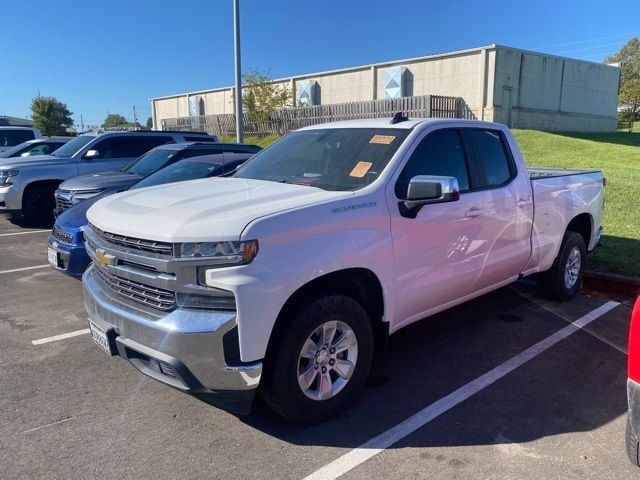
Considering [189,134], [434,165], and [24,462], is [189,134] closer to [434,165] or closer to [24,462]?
[434,165]

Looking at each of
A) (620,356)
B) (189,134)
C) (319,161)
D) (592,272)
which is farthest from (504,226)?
(189,134)

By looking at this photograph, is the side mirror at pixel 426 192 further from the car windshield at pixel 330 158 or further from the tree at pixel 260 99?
the tree at pixel 260 99

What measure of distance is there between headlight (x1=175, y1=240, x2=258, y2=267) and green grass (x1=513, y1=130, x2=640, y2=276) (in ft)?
17.8

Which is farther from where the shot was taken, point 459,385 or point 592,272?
point 592,272

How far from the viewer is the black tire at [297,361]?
3.17 metres

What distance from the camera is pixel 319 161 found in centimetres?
432

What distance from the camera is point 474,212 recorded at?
439 cm

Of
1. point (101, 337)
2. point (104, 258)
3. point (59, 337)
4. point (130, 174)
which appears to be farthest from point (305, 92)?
point (101, 337)

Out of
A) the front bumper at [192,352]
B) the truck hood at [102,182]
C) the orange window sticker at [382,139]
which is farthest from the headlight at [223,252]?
the truck hood at [102,182]

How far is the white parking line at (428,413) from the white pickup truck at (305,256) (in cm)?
37

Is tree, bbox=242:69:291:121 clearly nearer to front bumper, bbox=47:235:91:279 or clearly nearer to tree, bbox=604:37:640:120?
front bumper, bbox=47:235:91:279

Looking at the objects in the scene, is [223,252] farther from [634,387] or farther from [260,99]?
[260,99]

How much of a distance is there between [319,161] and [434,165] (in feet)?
2.97

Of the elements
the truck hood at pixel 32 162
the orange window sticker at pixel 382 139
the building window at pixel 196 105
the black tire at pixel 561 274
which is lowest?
the black tire at pixel 561 274
